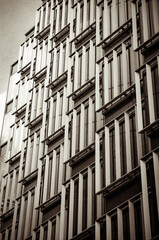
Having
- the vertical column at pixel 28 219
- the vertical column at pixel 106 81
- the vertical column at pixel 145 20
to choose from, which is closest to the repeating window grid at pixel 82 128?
the vertical column at pixel 106 81

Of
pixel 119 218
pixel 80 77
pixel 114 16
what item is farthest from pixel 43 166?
pixel 114 16

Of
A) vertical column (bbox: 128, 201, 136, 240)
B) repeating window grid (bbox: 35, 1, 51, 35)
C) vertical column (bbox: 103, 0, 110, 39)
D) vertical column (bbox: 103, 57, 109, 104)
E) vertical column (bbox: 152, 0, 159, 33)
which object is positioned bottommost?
vertical column (bbox: 128, 201, 136, 240)

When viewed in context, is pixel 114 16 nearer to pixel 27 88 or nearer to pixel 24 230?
pixel 27 88

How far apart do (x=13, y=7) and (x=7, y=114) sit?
187 inches

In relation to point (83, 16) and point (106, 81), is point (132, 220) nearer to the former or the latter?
point (106, 81)

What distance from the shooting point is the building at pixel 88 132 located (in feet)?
34.3

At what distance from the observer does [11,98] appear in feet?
61.6

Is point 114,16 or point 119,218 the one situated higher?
point 114,16

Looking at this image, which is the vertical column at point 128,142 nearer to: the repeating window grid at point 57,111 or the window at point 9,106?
the repeating window grid at point 57,111

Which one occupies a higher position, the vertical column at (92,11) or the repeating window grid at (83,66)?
the vertical column at (92,11)

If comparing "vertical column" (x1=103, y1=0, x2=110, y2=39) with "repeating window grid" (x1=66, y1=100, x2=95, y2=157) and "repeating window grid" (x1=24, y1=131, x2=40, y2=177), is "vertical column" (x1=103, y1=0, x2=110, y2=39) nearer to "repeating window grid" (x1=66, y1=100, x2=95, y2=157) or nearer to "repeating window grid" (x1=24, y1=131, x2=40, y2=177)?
"repeating window grid" (x1=66, y1=100, x2=95, y2=157)

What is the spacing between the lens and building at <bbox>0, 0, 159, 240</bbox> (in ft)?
34.3

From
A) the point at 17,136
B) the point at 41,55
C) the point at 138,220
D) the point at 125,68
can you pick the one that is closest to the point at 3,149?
the point at 17,136

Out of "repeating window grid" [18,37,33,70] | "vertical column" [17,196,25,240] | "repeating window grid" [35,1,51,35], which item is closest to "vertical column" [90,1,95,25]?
"repeating window grid" [35,1,51,35]
